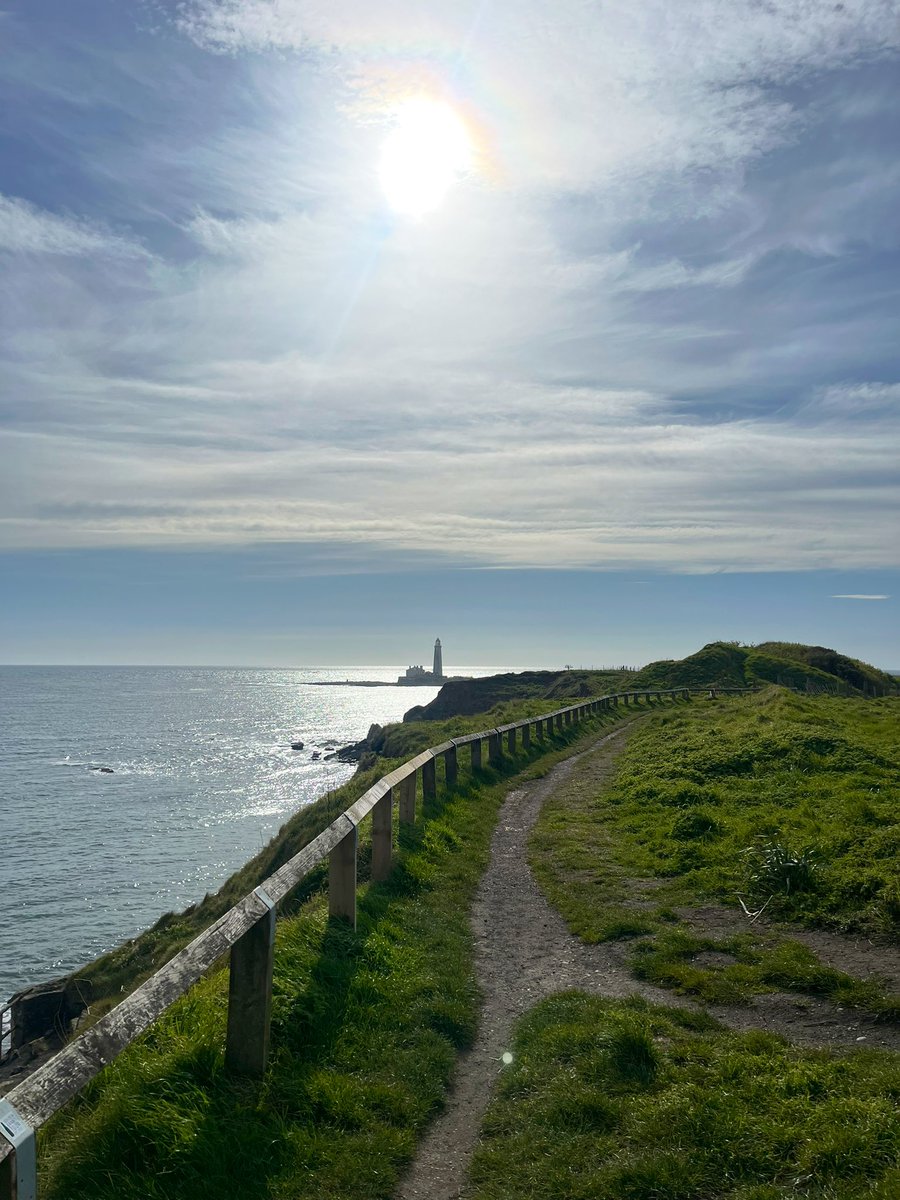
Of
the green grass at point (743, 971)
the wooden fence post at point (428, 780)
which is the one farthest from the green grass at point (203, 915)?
the green grass at point (743, 971)

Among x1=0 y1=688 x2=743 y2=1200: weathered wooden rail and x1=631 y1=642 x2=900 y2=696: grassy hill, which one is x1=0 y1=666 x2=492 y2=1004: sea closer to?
x1=0 y1=688 x2=743 y2=1200: weathered wooden rail

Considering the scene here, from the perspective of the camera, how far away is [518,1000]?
8.07 metres

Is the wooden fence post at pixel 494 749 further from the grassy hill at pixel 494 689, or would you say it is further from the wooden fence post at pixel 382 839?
the grassy hill at pixel 494 689

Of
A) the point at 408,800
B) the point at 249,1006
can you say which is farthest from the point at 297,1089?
the point at 408,800

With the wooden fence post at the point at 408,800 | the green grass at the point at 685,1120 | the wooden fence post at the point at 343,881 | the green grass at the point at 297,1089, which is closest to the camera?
the green grass at the point at 297,1089

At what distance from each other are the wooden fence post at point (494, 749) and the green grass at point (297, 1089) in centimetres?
1412

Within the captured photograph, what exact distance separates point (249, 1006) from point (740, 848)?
9.03m

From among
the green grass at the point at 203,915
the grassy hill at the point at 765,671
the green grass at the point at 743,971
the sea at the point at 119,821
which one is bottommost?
the sea at the point at 119,821

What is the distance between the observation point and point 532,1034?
7105mm

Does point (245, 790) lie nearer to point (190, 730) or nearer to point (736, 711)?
point (736, 711)

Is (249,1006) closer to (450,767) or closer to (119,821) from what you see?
(450,767)

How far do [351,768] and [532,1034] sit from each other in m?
80.0

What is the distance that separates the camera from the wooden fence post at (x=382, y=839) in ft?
35.4

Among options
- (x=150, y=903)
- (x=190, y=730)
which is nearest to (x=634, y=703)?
(x=150, y=903)
